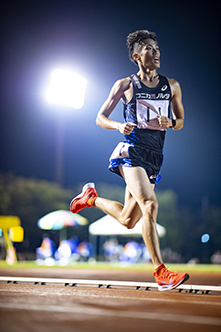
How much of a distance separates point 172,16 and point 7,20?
5716mm

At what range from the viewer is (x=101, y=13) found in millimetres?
13078

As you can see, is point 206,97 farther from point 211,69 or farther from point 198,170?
point 198,170

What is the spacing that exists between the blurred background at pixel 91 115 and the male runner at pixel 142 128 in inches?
386

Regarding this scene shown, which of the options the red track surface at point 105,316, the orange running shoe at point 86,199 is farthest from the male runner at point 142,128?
the red track surface at point 105,316

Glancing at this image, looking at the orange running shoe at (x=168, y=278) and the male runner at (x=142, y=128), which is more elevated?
the male runner at (x=142, y=128)

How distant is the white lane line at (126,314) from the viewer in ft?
5.49

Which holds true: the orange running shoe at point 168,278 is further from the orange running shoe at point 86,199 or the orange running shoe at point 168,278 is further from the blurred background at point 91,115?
the blurred background at point 91,115

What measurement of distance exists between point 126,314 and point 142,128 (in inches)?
74.2

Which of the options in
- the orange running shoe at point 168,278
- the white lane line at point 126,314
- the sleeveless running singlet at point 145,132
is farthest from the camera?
the sleeveless running singlet at point 145,132

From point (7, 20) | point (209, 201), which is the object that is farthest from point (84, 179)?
→ point (209, 201)

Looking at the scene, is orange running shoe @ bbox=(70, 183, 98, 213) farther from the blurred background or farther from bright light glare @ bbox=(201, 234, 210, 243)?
bright light glare @ bbox=(201, 234, 210, 243)

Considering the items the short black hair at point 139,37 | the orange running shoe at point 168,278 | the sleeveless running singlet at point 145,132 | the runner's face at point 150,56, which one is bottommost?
the orange running shoe at point 168,278

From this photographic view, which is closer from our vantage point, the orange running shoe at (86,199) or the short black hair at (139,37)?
the short black hair at (139,37)

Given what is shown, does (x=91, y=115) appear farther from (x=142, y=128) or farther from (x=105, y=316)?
(x=105, y=316)
